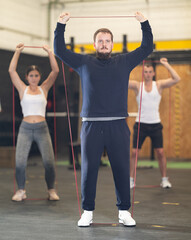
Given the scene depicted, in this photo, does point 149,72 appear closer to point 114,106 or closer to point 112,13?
point 114,106

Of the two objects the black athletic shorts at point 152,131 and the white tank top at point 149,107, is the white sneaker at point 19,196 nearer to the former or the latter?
the black athletic shorts at point 152,131

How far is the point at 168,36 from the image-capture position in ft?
30.7

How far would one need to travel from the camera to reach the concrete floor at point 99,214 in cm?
335

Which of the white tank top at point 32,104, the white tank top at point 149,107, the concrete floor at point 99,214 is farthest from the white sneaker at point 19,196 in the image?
the white tank top at point 149,107

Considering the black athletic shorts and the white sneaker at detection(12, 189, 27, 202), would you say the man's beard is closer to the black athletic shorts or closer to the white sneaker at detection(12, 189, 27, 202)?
the white sneaker at detection(12, 189, 27, 202)

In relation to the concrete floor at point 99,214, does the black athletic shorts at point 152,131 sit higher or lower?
higher

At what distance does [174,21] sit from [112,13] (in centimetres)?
138

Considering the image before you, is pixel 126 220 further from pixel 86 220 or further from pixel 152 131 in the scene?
pixel 152 131

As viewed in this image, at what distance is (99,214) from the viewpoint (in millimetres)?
4062

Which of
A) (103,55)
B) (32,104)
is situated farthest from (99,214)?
(103,55)

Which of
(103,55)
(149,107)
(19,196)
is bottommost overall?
(19,196)

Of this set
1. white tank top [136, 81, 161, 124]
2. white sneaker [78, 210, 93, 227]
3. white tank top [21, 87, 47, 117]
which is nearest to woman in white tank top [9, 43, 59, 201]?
white tank top [21, 87, 47, 117]

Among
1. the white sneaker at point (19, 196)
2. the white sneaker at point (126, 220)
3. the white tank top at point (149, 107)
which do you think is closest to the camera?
the white sneaker at point (126, 220)

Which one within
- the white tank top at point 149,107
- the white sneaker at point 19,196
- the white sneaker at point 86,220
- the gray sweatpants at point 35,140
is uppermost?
the white tank top at point 149,107
